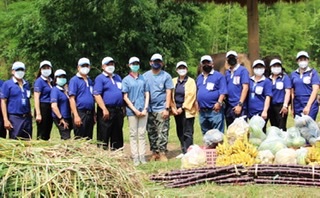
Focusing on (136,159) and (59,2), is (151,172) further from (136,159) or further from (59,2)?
(59,2)

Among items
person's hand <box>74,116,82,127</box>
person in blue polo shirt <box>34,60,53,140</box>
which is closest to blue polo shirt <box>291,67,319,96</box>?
person's hand <box>74,116,82,127</box>

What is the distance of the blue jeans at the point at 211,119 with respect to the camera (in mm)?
8938

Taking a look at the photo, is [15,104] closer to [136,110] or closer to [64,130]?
[64,130]

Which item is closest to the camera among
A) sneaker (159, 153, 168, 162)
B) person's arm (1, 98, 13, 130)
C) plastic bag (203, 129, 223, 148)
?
plastic bag (203, 129, 223, 148)

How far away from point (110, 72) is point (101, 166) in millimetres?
4907

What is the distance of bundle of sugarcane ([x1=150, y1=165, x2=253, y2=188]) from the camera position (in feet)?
22.0

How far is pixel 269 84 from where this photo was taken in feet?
29.0

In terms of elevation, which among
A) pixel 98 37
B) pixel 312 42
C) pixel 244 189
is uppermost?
pixel 312 42

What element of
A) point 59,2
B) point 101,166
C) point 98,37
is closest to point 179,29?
point 98,37

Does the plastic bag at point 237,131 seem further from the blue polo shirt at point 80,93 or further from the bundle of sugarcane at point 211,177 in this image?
the blue polo shirt at point 80,93

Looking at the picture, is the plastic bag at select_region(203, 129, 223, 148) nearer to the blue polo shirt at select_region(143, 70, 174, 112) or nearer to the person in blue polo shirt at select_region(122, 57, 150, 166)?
the person in blue polo shirt at select_region(122, 57, 150, 166)

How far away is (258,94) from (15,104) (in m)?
3.53

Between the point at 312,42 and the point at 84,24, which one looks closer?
the point at 84,24

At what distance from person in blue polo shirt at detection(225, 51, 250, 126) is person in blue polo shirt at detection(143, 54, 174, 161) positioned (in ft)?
2.99
